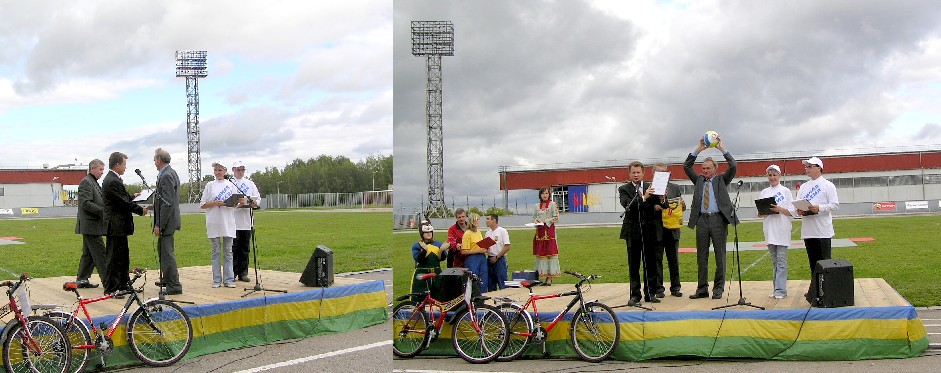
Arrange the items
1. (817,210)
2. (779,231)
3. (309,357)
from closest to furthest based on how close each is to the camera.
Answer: (309,357)
(817,210)
(779,231)

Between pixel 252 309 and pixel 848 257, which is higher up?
pixel 252 309

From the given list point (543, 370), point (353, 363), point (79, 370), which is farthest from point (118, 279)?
point (543, 370)

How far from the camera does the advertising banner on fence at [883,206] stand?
34.8 metres

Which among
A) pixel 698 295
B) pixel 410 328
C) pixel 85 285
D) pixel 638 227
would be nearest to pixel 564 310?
pixel 638 227

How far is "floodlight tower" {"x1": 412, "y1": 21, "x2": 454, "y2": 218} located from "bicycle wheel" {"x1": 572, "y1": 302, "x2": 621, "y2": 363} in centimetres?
222

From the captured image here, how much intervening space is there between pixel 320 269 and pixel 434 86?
4439 mm

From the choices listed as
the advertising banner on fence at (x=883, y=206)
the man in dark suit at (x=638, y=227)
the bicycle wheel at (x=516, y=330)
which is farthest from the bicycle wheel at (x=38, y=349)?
the advertising banner on fence at (x=883, y=206)

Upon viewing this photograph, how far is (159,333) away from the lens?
21.9 ft

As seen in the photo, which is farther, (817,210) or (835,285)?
(817,210)

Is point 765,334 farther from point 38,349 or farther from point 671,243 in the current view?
point 38,349

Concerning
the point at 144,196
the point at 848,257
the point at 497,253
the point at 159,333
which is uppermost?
the point at 144,196

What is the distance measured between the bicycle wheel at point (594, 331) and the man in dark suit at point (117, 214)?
4229mm

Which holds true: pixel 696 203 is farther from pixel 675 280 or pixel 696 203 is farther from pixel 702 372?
pixel 702 372

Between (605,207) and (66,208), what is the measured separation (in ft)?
98.2
